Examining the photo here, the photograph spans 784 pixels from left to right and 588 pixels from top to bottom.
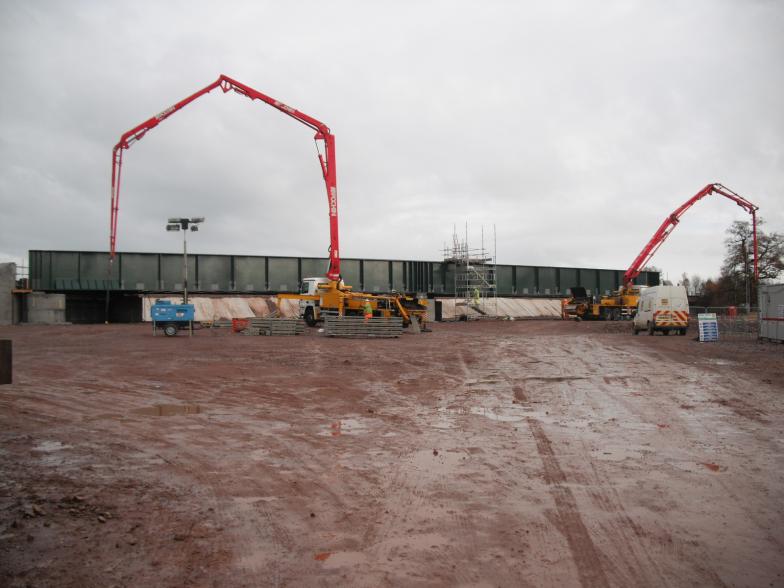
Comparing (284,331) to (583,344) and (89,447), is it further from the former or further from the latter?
(89,447)

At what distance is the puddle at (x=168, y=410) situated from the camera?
26.3 ft

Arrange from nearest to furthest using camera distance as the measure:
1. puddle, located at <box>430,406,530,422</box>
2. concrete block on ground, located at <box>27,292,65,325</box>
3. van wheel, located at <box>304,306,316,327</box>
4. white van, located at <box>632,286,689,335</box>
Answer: puddle, located at <box>430,406,530,422</box> → white van, located at <box>632,286,689,335</box> → van wheel, located at <box>304,306,316,327</box> → concrete block on ground, located at <box>27,292,65,325</box>

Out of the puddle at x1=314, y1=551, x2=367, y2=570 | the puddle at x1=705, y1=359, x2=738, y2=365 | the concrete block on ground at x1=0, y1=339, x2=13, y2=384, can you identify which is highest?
the concrete block on ground at x1=0, y1=339, x2=13, y2=384

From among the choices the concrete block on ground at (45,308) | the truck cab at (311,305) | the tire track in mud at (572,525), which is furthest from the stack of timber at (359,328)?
the concrete block on ground at (45,308)

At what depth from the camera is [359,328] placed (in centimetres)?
2412

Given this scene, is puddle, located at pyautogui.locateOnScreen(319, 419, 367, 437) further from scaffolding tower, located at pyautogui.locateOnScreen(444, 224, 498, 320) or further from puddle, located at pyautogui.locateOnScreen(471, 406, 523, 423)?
scaffolding tower, located at pyautogui.locateOnScreen(444, 224, 498, 320)

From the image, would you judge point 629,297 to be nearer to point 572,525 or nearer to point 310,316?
point 310,316

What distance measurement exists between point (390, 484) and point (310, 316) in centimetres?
2570

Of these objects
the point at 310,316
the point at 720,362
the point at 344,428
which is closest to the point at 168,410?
the point at 344,428

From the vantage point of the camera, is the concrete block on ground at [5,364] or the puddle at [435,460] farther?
the puddle at [435,460]

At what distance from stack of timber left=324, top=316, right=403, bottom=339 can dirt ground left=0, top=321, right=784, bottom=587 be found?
12966mm

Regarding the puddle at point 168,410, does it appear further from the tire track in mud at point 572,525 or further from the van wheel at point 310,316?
the van wheel at point 310,316

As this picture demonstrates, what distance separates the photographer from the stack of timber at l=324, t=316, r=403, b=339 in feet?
78.6

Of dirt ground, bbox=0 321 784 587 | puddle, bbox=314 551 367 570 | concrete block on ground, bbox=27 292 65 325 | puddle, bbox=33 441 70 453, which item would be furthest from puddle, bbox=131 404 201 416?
concrete block on ground, bbox=27 292 65 325
